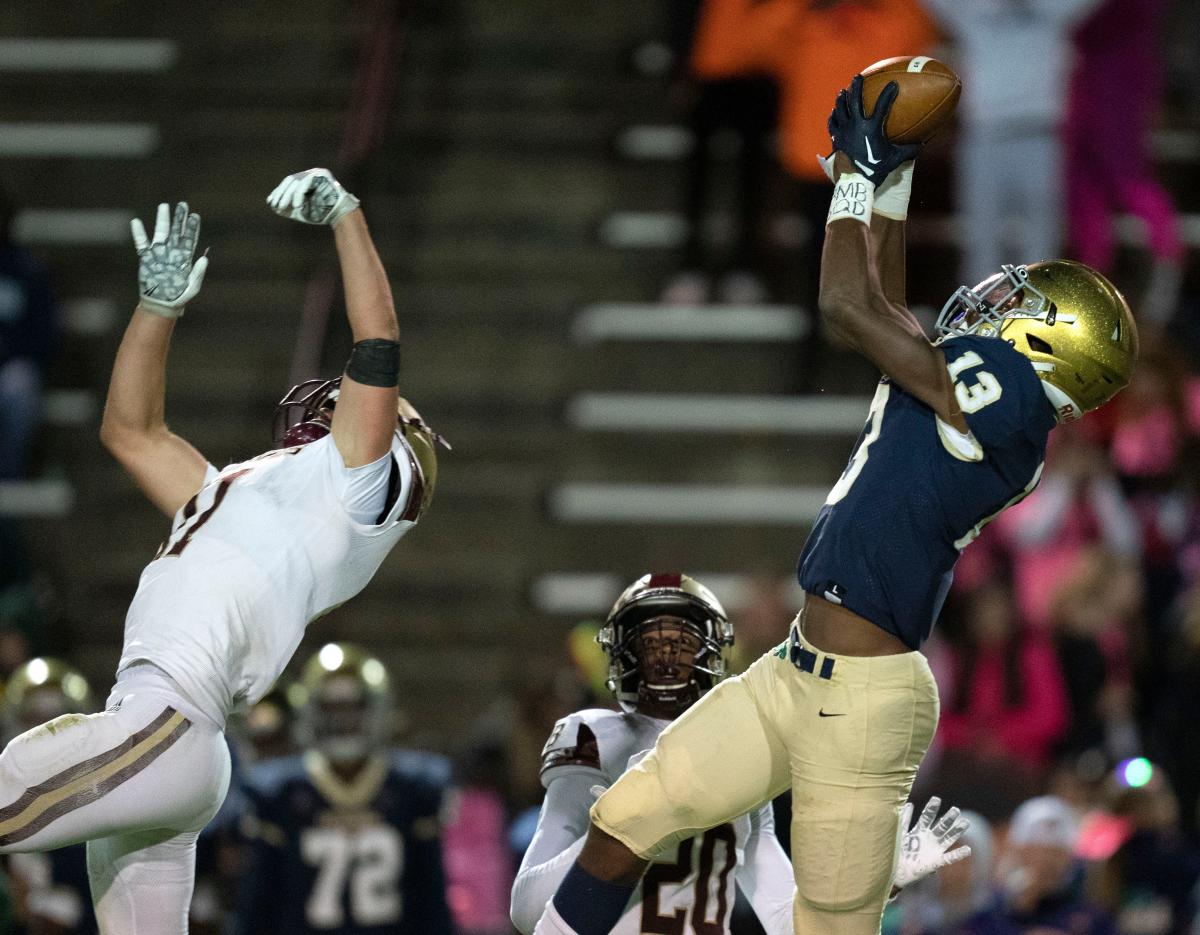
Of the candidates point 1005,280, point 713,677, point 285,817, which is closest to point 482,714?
point 285,817

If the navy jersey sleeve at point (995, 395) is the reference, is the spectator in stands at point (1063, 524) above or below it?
below

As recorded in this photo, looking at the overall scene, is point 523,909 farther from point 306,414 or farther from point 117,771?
point 306,414

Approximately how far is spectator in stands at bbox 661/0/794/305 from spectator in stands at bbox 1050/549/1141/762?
199cm

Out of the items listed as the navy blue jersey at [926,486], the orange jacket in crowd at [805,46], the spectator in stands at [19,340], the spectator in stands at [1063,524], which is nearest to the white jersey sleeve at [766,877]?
the navy blue jersey at [926,486]

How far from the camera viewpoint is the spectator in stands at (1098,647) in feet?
25.8

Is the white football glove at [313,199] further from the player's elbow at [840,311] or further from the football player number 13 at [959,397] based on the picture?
the football player number 13 at [959,397]

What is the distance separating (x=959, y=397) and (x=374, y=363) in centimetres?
108

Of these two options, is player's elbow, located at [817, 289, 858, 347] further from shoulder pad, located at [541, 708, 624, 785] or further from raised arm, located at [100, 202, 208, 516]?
raised arm, located at [100, 202, 208, 516]

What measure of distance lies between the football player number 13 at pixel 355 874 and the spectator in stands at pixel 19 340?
3.07 meters

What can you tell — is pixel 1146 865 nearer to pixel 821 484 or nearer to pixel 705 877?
pixel 821 484

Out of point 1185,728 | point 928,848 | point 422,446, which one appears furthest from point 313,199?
point 1185,728

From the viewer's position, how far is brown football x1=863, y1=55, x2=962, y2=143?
4090mm

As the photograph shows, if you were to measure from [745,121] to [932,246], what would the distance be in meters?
0.94

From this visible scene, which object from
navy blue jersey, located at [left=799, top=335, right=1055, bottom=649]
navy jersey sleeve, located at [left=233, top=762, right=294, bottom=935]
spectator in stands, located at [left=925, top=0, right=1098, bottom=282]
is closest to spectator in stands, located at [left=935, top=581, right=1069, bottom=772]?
spectator in stands, located at [left=925, top=0, right=1098, bottom=282]
